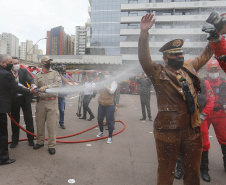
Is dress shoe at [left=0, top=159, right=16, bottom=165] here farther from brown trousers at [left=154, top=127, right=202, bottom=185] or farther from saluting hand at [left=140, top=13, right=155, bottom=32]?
saluting hand at [left=140, top=13, right=155, bottom=32]

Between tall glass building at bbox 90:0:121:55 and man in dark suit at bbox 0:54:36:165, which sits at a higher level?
tall glass building at bbox 90:0:121:55

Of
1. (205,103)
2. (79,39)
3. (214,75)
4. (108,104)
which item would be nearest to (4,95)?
(108,104)

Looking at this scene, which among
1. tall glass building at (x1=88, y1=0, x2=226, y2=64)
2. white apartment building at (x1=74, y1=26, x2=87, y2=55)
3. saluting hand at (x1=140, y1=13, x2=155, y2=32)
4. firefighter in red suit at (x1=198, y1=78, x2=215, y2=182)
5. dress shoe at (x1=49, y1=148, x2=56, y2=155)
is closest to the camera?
saluting hand at (x1=140, y1=13, x2=155, y2=32)

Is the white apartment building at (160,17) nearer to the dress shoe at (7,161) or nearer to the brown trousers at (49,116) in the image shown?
the brown trousers at (49,116)

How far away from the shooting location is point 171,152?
1.76 metres

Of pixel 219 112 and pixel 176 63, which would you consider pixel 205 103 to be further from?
pixel 176 63

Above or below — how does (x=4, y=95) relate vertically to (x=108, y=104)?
above

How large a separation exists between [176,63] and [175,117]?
22.1 inches

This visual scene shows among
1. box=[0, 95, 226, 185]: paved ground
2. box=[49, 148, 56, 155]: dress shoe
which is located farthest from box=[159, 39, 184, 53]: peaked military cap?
box=[49, 148, 56, 155]: dress shoe

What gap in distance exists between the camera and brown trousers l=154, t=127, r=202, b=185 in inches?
68.6

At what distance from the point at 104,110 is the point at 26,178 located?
224cm

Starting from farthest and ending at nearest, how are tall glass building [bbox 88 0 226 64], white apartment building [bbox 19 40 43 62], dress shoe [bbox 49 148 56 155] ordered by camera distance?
tall glass building [bbox 88 0 226 64]
white apartment building [bbox 19 40 43 62]
dress shoe [bbox 49 148 56 155]

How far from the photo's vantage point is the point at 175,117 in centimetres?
172

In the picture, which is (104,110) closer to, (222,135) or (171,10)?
(222,135)
